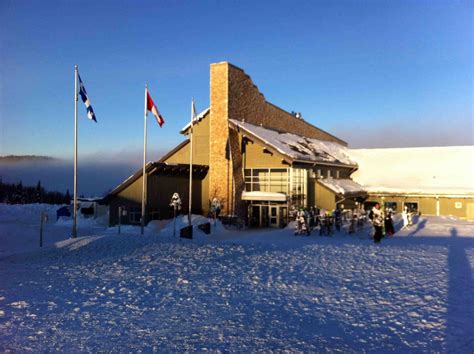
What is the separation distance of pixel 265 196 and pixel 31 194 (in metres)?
64.1

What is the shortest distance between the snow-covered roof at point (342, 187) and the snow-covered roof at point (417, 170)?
61.3 inches

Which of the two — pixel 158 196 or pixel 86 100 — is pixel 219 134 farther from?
pixel 86 100

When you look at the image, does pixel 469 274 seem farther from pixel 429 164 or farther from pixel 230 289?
pixel 429 164

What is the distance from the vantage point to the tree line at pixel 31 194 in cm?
7294

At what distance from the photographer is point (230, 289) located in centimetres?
1047

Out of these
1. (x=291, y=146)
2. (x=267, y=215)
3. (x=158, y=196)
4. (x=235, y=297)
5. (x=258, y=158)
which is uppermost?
(x=291, y=146)

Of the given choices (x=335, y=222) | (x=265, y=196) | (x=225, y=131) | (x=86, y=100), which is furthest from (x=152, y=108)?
(x=335, y=222)

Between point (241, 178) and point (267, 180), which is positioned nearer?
point (267, 180)

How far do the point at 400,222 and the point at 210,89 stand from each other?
16.0m

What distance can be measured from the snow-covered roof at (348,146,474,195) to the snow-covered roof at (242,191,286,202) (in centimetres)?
1004

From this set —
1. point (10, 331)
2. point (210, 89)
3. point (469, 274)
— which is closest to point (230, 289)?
point (10, 331)

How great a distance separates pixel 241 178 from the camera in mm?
30703

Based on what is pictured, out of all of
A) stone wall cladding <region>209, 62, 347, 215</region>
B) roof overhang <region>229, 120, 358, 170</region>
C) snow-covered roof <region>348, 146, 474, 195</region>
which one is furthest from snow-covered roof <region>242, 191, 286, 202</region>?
snow-covered roof <region>348, 146, 474, 195</region>

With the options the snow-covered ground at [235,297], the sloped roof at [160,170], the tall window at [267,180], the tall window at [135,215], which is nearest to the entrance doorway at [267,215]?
the tall window at [267,180]
